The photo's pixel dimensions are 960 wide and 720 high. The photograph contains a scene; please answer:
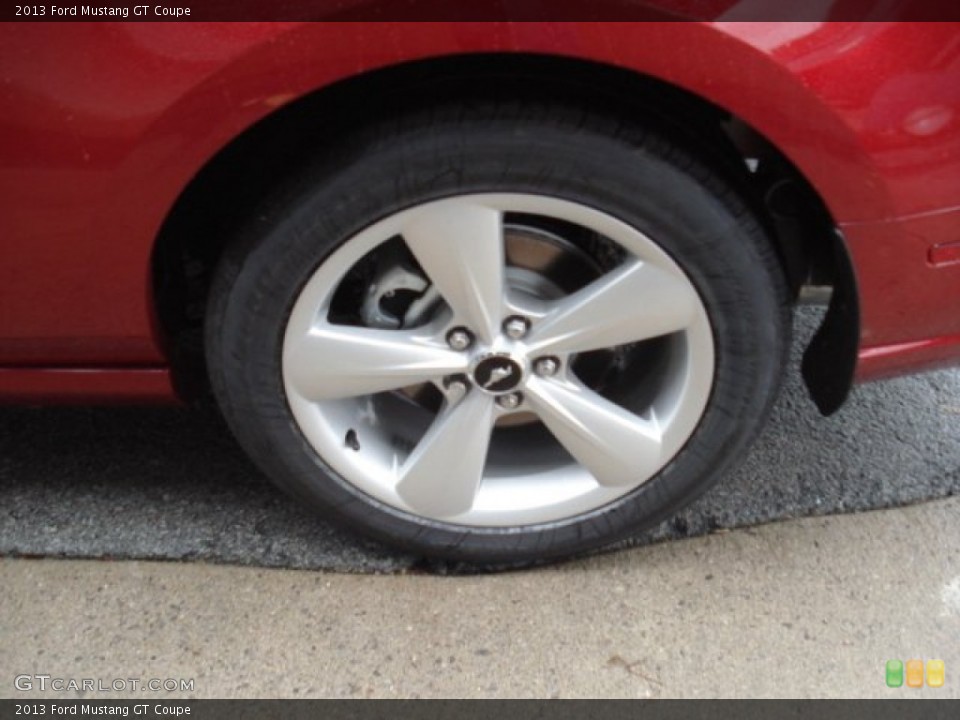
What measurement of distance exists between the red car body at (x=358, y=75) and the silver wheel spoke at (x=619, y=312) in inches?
10.2

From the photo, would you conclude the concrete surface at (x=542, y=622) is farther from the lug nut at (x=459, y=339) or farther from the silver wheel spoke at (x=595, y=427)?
the lug nut at (x=459, y=339)

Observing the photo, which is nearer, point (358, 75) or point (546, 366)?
point (358, 75)

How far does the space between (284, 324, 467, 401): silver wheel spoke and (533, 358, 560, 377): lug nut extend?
122mm

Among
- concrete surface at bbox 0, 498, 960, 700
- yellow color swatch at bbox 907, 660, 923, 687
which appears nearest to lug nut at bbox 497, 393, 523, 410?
concrete surface at bbox 0, 498, 960, 700

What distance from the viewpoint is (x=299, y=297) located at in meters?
1.61

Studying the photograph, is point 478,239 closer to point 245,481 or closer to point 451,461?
point 451,461

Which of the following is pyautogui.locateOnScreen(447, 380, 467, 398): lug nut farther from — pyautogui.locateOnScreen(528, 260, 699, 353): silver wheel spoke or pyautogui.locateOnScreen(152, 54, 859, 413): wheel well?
pyautogui.locateOnScreen(152, 54, 859, 413): wheel well

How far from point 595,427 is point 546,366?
138 mm

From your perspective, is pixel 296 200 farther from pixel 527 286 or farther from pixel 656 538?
pixel 656 538

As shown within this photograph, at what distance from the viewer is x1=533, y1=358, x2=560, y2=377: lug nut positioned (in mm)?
1716

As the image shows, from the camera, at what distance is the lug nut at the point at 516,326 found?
1.68 metres

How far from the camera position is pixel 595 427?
68.9 inches

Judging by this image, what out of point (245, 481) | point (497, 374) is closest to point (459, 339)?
point (497, 374)
